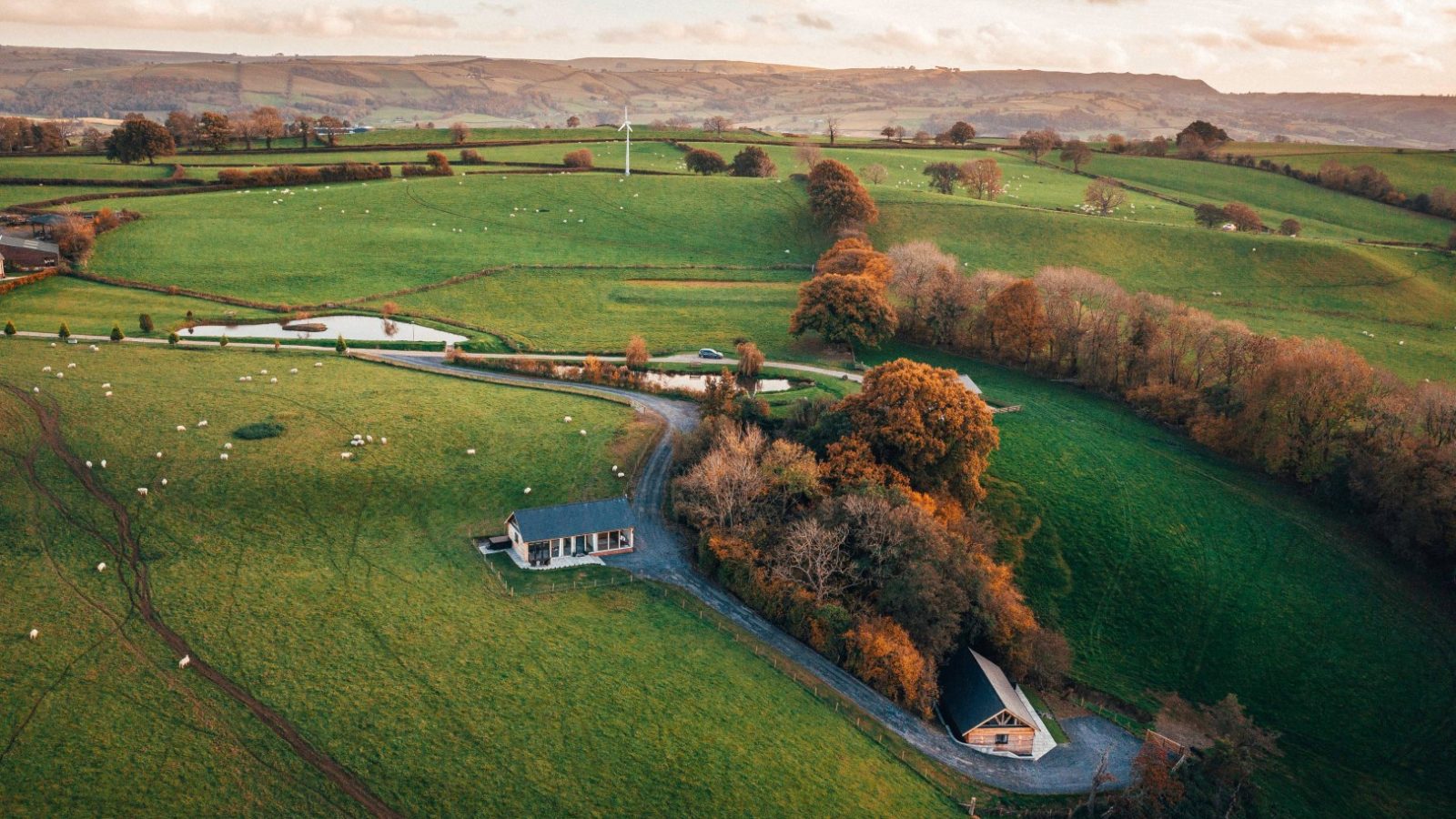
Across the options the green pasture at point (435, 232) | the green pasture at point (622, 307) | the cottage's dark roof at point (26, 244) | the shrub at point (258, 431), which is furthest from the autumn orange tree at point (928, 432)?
the cottage's dark roof at point (26, 244)

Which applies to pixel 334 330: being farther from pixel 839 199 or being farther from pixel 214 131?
pixel 214 131

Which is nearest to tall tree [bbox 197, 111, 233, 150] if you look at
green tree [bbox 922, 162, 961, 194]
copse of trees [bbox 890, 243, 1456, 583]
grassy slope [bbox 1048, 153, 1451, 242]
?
copse of trees [bbox 890, 243, 1456, 583]

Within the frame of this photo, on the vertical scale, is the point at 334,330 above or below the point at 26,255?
below

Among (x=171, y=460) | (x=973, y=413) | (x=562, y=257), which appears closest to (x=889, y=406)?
(x=973, y=413)

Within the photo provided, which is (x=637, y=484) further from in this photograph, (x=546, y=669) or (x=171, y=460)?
(x=171, y=460)

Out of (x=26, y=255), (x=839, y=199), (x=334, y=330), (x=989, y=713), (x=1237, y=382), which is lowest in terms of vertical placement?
(x=989, y=713)

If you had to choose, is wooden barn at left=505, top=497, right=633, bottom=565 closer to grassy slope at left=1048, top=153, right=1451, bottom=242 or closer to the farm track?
the farm track

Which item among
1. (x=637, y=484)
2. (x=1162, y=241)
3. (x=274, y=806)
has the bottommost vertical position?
(x=274, y=806)

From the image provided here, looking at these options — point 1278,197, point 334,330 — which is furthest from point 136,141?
point 1278,197
